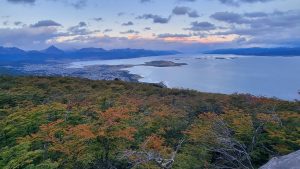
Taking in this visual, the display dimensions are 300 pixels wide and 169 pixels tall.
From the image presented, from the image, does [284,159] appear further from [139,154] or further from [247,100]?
[247,100]

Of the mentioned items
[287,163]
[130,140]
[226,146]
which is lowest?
[226,146]

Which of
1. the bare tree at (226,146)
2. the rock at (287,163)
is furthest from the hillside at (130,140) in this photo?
the rock at (287,163)

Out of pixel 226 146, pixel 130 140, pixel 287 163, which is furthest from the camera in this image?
pixel 130 140

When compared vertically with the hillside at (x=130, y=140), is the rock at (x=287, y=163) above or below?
above

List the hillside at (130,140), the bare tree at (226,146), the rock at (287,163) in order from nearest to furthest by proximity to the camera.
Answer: the rock at (287,163), the hillside at (130,140), the bare tree at (226,146)

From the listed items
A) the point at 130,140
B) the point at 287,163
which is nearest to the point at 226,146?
the point at 130,140

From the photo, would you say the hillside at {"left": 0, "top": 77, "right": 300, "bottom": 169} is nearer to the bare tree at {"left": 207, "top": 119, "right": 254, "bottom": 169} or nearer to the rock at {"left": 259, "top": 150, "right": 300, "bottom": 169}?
the bare tree at {"left": 207, "top": 119, "right": 254, "bottom": 169}

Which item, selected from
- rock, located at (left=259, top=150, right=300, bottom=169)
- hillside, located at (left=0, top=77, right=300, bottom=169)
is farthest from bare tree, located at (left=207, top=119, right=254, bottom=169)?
rock, located at (left=259, top=150, right=300, bottom=169)

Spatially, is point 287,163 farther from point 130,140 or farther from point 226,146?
point 130,140

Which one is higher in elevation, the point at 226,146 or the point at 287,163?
the point at 287,163

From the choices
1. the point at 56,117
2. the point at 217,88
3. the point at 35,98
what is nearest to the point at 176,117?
the point at 56,117

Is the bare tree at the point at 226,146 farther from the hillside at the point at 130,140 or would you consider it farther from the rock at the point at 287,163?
the rock at the point at 287,163
